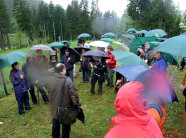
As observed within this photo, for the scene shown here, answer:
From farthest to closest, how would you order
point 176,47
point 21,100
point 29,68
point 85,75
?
1. point 85,75
2. point 29,68
3. point 21,100
4. point 176,47

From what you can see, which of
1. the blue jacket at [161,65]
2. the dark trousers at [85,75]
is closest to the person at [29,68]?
the dark trousers at [85,75]

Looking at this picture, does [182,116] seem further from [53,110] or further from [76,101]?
[53,110]

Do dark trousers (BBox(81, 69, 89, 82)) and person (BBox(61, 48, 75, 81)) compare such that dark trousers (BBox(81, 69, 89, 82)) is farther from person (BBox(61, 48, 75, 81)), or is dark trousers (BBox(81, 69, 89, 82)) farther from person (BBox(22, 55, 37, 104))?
person (BBox(22, 55, 37, 104))

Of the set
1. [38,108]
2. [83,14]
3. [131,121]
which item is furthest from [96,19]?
[131,121]

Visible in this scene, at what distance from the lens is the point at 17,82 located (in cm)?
458

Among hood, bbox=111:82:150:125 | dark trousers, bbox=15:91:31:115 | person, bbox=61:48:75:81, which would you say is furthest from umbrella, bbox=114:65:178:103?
person, bbox=61:48:75:81

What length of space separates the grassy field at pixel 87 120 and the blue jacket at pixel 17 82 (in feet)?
3.29

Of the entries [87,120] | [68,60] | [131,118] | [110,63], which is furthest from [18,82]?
[131,118]

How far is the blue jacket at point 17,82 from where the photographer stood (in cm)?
452

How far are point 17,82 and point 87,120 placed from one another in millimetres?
2728

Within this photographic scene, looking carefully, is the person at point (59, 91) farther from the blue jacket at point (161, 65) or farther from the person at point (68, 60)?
the person at point (68, 60)

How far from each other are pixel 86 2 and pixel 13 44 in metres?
31.3

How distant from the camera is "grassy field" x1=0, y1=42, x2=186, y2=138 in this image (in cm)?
400

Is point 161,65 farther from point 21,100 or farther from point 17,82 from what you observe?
point 21,100
